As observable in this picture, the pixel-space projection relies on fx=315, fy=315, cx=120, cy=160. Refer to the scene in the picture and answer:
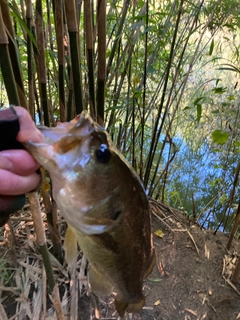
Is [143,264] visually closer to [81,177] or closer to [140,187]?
[140,187]

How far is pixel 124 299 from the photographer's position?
3.28 ft

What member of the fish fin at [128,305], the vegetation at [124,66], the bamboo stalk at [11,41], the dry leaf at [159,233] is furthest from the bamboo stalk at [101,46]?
the dry leaf at [159,233]

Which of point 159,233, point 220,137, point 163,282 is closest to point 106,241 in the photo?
point 220,137

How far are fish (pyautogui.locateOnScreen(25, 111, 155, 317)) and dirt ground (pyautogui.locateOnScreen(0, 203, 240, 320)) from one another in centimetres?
78

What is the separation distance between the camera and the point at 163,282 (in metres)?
1.83

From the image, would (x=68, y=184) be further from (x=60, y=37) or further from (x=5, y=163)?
(x=60, y=37)

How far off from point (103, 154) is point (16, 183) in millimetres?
192

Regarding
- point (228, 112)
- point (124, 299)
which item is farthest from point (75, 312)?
point (228, 112)

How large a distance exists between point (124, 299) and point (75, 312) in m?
0.62

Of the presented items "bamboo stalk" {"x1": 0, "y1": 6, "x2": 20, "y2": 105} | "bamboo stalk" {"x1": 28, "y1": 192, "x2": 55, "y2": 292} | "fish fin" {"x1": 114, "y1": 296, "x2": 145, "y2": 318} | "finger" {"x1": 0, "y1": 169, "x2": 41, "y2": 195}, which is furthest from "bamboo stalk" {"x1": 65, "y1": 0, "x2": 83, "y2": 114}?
"fish fin" {"x1": 114, "y1": 296, "x2": 145, "y2": 318}

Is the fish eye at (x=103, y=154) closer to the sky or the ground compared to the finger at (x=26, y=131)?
closer to the ground

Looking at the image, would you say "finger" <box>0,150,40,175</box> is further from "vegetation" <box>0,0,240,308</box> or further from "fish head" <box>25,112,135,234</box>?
"vegetation" <box>0,0,240,308</box>

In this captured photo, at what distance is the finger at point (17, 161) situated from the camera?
61 cm

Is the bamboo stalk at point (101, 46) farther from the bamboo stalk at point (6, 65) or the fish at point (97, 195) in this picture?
the fish at point (97, 195)
